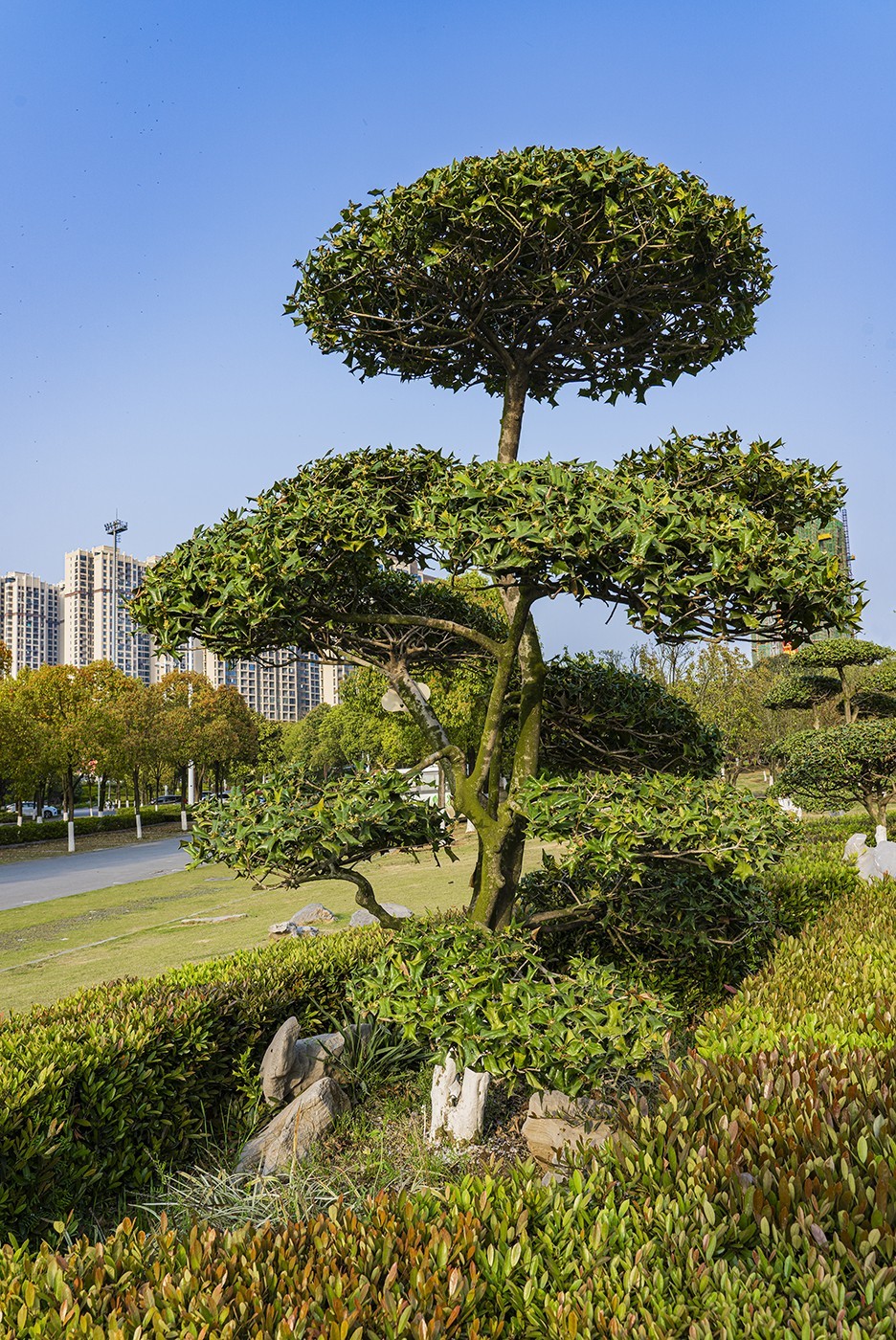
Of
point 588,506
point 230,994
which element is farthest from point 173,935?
point 588,506

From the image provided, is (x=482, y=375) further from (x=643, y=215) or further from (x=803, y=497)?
(x=803, y=497)

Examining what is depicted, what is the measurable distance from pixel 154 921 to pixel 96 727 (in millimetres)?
16905

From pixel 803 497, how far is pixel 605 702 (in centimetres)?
178

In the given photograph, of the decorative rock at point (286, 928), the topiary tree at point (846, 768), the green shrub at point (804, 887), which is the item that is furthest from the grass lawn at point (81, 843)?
the green shrub at point (804, 887)

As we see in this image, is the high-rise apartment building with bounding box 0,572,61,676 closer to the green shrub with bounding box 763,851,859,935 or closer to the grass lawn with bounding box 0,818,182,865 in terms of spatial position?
the grass lawn with bounding box 0,818,182,865

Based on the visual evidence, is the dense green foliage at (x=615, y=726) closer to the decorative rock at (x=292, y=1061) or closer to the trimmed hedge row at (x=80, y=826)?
the decorative rock at (x=292, y=1061)

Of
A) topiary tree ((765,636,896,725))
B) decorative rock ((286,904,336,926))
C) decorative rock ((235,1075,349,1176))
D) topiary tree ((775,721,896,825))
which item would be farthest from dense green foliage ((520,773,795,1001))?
topiary tree ((765,636,896,725))

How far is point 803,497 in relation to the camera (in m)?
4.63

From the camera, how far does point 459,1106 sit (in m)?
4.75

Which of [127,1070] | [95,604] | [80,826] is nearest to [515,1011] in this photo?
[127,1070]

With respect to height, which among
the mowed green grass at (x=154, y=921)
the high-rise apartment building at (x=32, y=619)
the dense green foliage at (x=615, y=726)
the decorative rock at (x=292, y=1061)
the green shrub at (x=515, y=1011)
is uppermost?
the high-rise apartment building at (x=32, y=619)

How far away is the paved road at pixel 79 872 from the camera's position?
17.0m

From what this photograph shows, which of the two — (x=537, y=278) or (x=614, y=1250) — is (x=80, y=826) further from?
(x=614, y=1250)

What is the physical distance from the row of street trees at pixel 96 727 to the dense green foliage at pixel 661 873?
2477 centimetres
